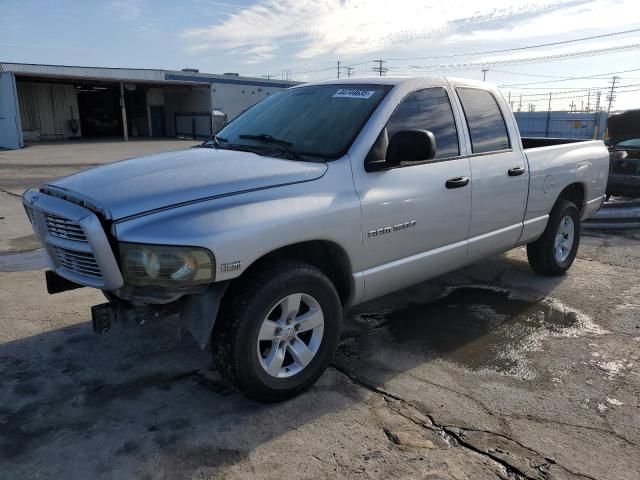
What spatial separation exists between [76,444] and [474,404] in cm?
227

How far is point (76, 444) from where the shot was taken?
9.18 feet

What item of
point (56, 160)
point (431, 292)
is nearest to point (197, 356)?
point (431, 292)

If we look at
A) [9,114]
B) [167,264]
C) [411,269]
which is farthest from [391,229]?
[9,114]

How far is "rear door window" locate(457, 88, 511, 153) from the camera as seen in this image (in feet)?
14.3

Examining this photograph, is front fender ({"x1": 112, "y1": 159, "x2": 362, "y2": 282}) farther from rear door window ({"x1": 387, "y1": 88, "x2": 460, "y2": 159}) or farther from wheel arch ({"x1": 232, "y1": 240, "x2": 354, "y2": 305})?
rear door window ({"x1": 387, "y1": 88, "x2": 460, "y2": 159})

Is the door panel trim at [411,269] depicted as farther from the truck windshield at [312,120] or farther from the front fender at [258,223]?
the truck windshield at [312,120]

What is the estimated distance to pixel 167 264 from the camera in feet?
8.76

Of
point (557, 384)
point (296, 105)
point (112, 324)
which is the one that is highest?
point (296, 105)

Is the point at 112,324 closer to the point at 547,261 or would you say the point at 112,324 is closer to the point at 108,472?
the point at 108,472

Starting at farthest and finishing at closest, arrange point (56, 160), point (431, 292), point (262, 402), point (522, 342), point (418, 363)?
point (56, 160), point (431, 292), point (522, 342), point (418, 363), point (262, 402)

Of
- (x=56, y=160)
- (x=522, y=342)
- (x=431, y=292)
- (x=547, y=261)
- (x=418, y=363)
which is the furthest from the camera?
(x=56, y=160)

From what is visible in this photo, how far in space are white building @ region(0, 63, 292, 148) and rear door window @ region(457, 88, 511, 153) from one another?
2647 cm

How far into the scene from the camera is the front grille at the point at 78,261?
2.85 m

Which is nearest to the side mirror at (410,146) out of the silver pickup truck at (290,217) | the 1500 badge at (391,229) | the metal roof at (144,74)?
the silver pickup truck at (290,217)
